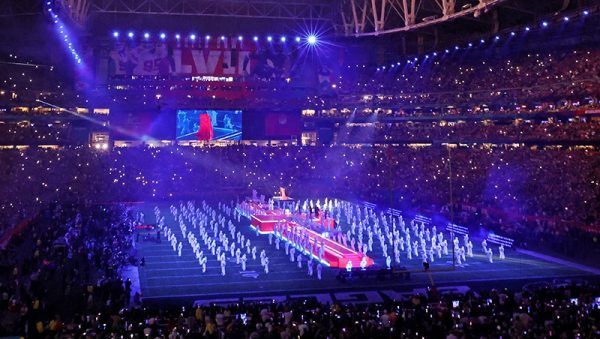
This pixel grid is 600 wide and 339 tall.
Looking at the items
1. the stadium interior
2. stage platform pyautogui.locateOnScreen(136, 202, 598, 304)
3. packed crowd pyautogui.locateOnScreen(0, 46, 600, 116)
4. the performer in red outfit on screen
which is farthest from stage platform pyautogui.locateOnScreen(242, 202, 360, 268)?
packed crowd pyautogui.locateOnScreen(0, 46, 600, 116)

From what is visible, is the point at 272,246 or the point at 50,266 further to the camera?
the point at 272,246

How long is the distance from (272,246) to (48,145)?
2935 centimetres

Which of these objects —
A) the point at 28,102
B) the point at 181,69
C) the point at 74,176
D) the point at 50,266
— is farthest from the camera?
the point at 181,69

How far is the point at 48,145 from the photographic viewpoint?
148 ft

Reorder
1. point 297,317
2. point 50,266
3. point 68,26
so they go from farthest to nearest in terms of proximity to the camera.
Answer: point 68,26 < point 50,266 < point 297,317

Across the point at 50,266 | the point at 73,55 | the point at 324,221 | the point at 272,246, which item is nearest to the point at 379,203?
the point at 324,221

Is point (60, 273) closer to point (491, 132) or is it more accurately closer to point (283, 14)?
point (491, 132)

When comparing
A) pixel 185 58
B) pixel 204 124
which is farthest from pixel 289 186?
pixel 185 58

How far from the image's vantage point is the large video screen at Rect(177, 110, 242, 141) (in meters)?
48.9

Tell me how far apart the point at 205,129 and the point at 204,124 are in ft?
1.63

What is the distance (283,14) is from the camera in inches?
1822

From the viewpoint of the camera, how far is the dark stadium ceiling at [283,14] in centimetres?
3625

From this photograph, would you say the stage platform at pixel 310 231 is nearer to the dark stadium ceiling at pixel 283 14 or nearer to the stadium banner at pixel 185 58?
the dark stadium ceiling at pixel 283 14

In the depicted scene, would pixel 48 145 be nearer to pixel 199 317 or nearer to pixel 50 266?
pixel 50 266
